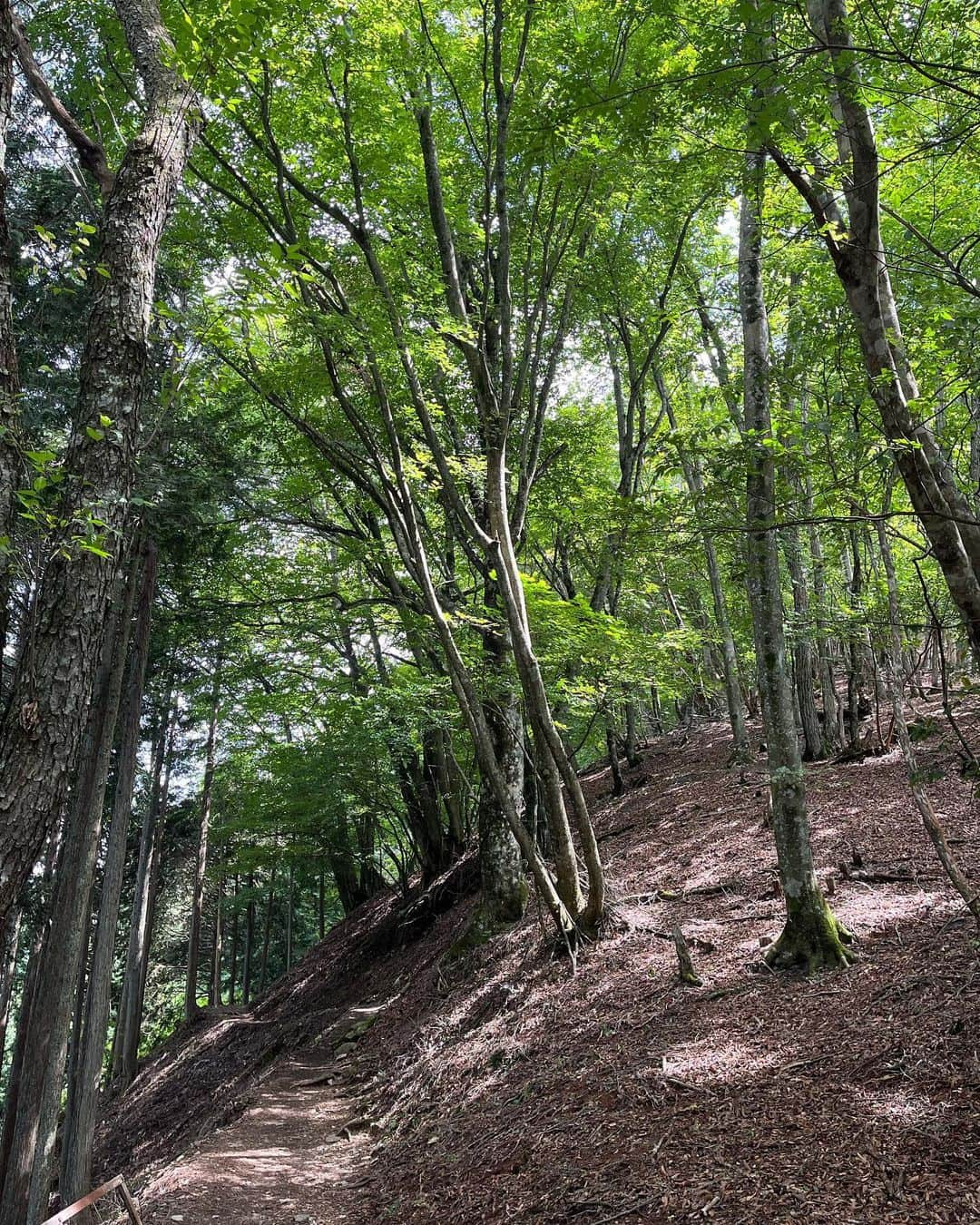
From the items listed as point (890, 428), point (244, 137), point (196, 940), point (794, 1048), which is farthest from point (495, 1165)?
point (196, 940)

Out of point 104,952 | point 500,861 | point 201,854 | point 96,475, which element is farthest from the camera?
point 201,854

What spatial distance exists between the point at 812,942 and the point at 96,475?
5.26m

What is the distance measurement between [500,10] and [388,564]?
17.7 feet

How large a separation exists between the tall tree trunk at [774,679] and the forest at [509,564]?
0.04 metres

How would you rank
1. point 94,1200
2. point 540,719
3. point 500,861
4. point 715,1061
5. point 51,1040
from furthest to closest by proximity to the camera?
point 500,861 < point 51,1040 < point 540,719 < point 715,1061 < point 94,1200

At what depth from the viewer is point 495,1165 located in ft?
14.3

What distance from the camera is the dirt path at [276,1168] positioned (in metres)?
5.40

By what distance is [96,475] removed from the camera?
12.6 ft

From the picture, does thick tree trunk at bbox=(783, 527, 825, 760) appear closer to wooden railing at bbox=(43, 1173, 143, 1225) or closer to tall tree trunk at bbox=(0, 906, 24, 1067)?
wooden railing at bbox=(43, 1173, 143, 1225)

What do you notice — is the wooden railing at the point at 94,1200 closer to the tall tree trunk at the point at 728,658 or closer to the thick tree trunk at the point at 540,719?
the thick tree trunk at the point at 540,719

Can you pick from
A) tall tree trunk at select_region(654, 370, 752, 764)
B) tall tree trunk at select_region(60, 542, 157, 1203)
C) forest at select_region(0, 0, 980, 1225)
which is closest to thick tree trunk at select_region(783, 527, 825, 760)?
forest at select_region(0, 0, 980, 1225)

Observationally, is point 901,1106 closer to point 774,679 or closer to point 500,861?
point 774,679

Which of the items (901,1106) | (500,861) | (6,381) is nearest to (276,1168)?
(500,861)

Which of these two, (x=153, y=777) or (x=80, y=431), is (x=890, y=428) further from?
(x=153, y=777)
